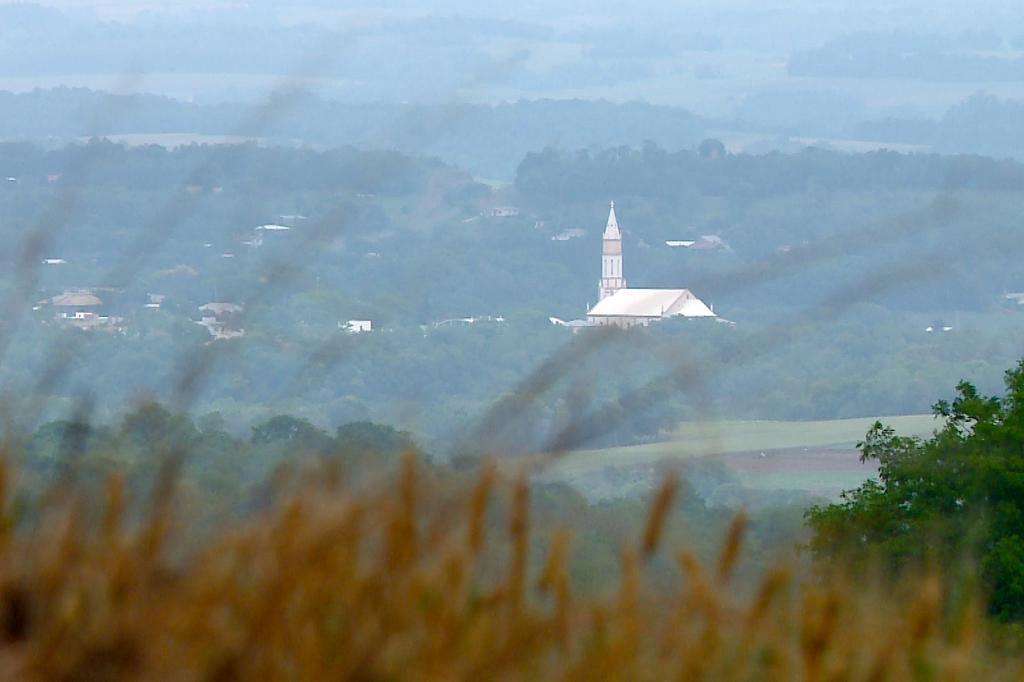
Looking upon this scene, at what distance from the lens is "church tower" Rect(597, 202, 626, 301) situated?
112m

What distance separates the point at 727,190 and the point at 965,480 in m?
107

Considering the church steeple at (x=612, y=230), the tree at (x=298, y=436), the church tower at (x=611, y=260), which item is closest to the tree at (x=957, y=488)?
the tree at (x=298, y=436)

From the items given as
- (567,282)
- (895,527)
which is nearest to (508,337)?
(895,527)

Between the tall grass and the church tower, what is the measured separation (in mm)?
109706

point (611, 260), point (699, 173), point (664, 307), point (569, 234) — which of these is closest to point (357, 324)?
point (664, 307)

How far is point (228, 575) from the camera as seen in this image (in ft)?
6.11

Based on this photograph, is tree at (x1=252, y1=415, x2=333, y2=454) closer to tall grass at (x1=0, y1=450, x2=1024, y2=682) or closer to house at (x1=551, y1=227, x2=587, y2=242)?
tall grass at (x1=0, y1=450, x2=1024, y2=682)

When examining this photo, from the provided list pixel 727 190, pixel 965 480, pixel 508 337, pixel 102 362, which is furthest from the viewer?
pixel 727 190

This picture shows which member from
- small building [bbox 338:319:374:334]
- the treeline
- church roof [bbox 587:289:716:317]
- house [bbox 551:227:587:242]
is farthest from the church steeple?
small building [bbox 338:319:374:334]

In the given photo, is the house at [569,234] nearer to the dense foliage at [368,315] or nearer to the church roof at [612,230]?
the church roof at [612,230]

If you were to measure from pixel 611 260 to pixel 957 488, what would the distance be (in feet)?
326

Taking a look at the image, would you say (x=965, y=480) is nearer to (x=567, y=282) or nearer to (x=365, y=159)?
(x=365, y=159)

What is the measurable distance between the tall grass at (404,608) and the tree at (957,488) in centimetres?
754

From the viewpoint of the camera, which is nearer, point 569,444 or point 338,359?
point 569,444
